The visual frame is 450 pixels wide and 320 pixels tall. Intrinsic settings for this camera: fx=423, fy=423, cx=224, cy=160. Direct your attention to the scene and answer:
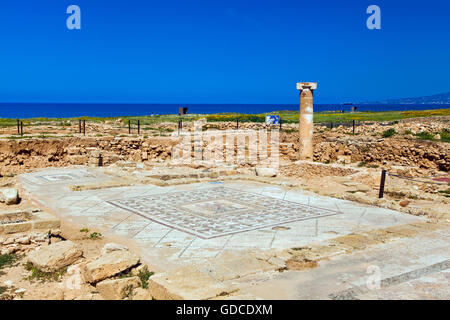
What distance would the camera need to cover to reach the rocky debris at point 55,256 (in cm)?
497

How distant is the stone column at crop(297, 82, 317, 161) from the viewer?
16.7 meters

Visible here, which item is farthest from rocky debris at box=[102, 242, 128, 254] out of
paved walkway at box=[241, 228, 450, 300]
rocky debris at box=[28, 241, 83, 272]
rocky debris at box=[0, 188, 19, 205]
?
rocky debris at box=[0, 188, 19, 205]

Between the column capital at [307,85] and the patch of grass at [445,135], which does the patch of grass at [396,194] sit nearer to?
the column capital at [307,85]

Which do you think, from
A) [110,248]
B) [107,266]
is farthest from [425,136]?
[107,266]

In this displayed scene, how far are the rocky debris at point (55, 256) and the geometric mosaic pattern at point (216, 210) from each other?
1.86 metres

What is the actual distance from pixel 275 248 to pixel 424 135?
16.0 m

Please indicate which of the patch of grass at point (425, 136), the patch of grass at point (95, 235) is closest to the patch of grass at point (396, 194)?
the patch of grass at point (95, 235)

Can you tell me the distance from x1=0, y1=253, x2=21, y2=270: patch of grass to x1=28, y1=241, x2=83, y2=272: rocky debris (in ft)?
1.11

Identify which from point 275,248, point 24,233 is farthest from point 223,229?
point 24,233

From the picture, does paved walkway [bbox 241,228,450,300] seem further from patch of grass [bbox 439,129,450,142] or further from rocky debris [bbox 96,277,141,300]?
patch of grass [bbox 439,129,450,142]

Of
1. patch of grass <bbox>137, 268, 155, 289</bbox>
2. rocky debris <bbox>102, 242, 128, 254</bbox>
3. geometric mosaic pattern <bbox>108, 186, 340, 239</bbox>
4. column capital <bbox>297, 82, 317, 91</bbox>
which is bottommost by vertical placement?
patch of grass <bbox>137, 268, 155, 289</bbox>

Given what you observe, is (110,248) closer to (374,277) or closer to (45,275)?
(45,275)

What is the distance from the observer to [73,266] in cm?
493
